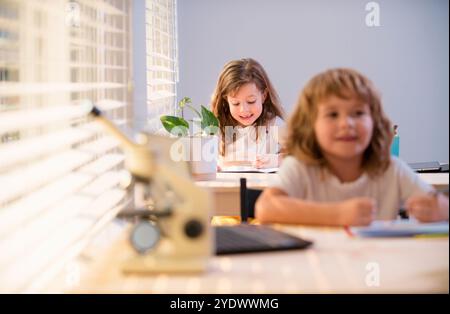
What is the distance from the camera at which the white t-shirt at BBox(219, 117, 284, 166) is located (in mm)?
3076

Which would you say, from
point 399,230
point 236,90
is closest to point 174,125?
point 236,90

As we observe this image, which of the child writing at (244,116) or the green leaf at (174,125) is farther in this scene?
the child writing at (244,116)

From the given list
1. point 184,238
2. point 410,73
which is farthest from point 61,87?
point 410,73

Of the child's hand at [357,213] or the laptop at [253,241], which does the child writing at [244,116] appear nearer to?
the child's hand at [357,213]

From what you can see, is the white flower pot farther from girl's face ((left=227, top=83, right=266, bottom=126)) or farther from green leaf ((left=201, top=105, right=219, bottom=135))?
girl's face ((left=227, top=83, right=266, bottom=126))

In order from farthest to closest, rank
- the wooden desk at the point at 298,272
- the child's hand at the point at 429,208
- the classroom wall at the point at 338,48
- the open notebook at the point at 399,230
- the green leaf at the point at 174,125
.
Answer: the classroom wall at the point at 338,48 → the green leaf at the point at 174,125 → the child's hand at the point at 429,208 → the open notebook at the point at 399,230 → the wooden desk at the point at 298,272

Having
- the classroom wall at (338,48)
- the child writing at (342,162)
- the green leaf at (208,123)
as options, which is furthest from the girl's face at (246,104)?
the classroom wall at (338,48)

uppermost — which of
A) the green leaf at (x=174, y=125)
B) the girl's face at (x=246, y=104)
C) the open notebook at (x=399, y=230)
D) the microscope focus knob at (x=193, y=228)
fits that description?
the girl's face at (x=246, y=104)

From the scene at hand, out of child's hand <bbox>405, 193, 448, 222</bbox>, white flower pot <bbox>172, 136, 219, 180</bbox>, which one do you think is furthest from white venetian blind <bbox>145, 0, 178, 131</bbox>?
child's hand <bbox>405, 193, 448, 222</bbox>

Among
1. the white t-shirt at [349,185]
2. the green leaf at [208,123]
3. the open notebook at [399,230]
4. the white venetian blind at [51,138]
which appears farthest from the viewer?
the green leaf at [208,123]

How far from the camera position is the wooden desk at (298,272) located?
0.99m

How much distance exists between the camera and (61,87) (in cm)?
145

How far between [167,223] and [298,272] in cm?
19

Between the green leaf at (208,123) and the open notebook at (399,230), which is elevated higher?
the green leaf at (208,123)
